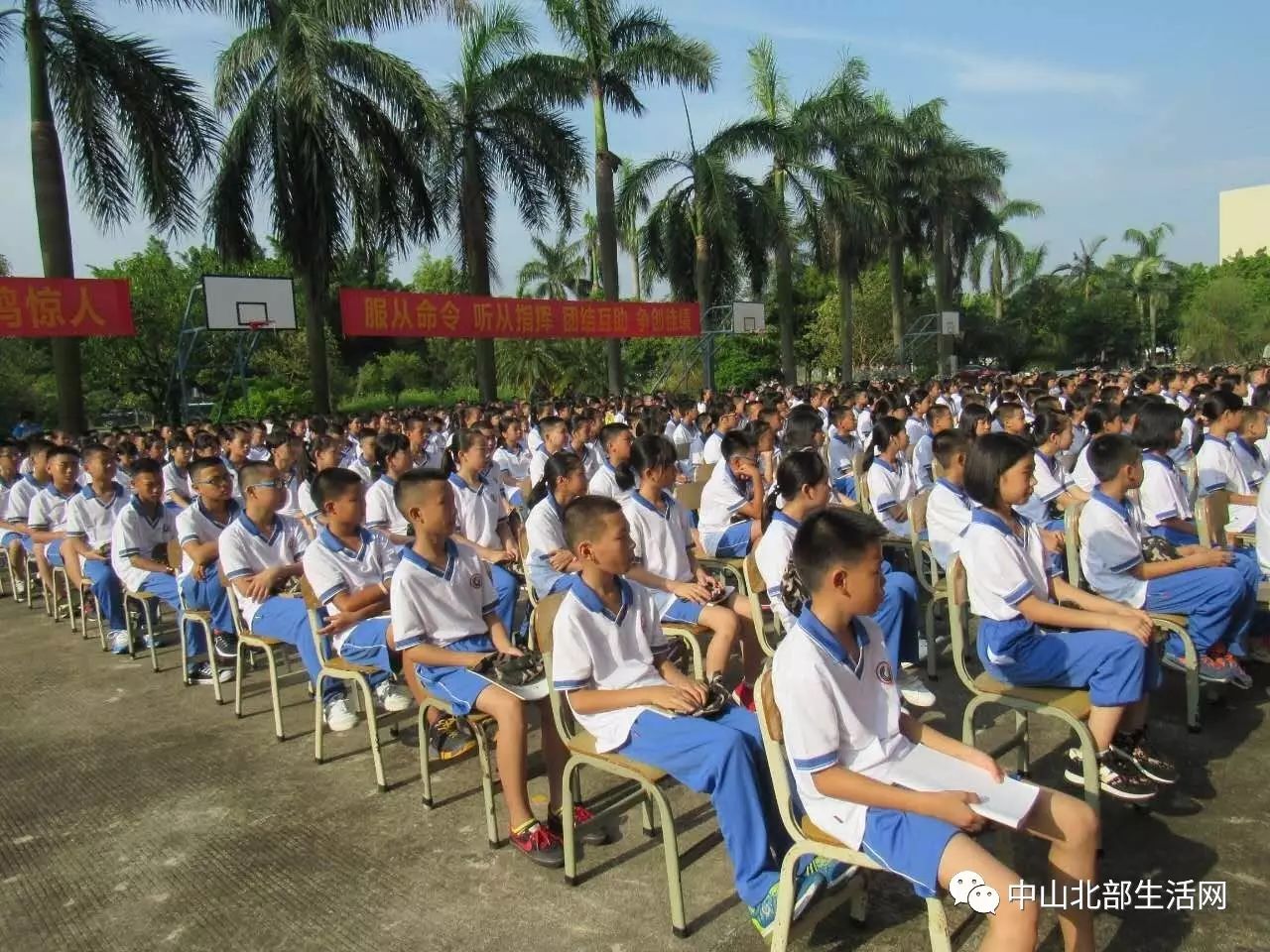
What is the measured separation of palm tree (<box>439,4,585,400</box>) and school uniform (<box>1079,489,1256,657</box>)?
16.0 m

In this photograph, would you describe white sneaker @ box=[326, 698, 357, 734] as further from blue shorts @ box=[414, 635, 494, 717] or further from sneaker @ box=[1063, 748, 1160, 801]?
sneaker @ box=[1063, 748, 1160, 801]

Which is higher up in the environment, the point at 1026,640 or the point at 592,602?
the point at 592,602

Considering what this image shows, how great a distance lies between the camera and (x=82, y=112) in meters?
13.5

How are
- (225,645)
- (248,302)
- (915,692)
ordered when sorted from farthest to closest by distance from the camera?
(248,302), (225,645), (915,692)

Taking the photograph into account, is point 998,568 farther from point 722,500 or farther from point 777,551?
point 722,500

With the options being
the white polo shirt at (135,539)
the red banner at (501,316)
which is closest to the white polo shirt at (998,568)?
the white polo shirt at (135,539)

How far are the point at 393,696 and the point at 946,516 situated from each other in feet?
10.0

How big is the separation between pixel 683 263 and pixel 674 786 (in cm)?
1961

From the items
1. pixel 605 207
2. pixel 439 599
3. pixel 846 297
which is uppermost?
pixel 605 207

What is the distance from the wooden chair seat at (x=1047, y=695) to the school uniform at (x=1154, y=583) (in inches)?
38.2

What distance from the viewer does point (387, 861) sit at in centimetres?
Result: 341

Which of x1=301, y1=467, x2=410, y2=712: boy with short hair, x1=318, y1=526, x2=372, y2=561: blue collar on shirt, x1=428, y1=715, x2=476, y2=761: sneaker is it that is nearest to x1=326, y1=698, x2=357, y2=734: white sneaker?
x1=301, y1=467, x2=410, y2=712: boy with short hair

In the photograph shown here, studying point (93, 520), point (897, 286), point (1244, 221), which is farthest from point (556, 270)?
point (1244, 221)

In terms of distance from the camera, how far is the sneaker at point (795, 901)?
2463mm
